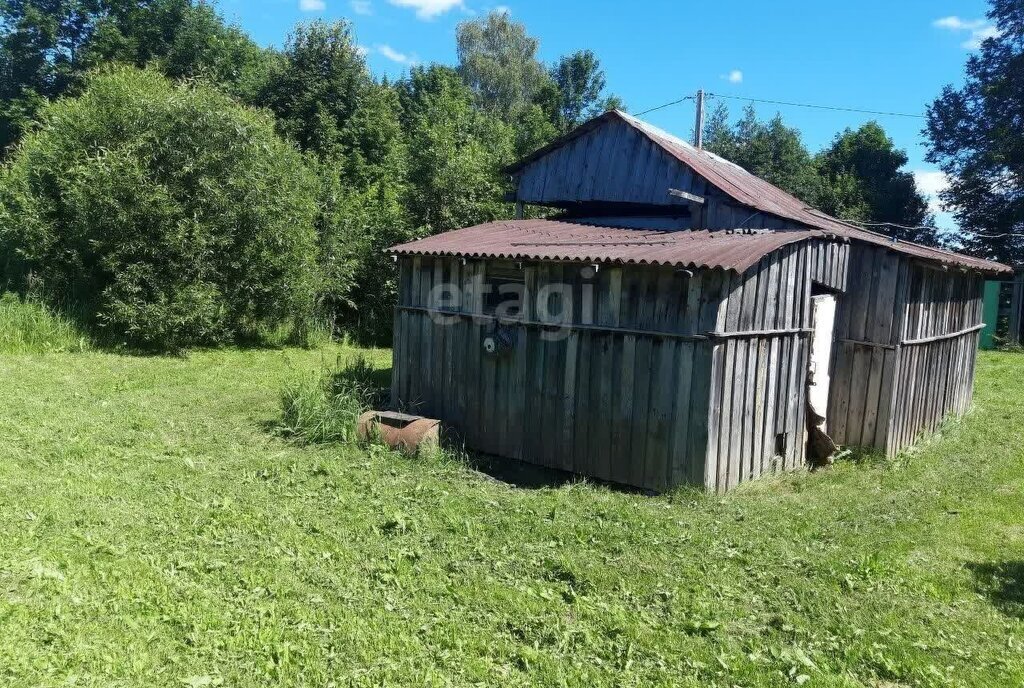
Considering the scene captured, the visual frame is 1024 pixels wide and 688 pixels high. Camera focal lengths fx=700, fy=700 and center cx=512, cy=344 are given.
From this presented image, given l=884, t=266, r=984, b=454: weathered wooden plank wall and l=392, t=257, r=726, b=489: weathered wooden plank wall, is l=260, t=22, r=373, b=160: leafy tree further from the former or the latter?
l=884, t=266, r=984, b=454: weathered wooden plank wall

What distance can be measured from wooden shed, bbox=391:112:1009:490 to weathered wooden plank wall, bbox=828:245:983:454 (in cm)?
2

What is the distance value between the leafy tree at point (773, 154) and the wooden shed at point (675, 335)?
27332 millimetres

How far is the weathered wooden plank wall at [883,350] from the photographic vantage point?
884cm

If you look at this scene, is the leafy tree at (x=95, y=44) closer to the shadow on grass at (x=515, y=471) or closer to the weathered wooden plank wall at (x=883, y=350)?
the shadow on grass at (x=515, y=471)

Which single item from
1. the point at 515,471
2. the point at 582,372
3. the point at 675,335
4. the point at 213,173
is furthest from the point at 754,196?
the point at 213,173

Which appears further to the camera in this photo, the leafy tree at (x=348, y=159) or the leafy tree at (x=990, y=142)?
the leafy tree at (x=990, y=142)

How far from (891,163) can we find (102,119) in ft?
113

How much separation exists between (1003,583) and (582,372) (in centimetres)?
432

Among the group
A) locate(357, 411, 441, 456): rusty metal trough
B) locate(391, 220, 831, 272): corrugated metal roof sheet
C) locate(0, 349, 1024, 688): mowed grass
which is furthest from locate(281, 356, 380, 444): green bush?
locate(391, 220, 831, 272): corrugated metal roof sheet

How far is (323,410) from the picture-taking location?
878 cm

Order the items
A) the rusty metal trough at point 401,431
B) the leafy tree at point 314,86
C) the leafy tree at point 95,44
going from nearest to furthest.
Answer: the rusty metal trough at point 401,431
the leafy tree at point 314,86
the leafy tree at point 95,44

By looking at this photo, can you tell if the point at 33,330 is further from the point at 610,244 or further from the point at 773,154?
the point at 773,154

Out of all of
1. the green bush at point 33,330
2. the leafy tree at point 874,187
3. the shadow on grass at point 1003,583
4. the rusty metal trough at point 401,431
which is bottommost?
the shadow on grass at point 1003,583

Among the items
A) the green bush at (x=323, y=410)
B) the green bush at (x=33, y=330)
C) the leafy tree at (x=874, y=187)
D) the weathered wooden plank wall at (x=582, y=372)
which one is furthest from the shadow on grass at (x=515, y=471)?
the leafy tree at (x=874, y=187)
